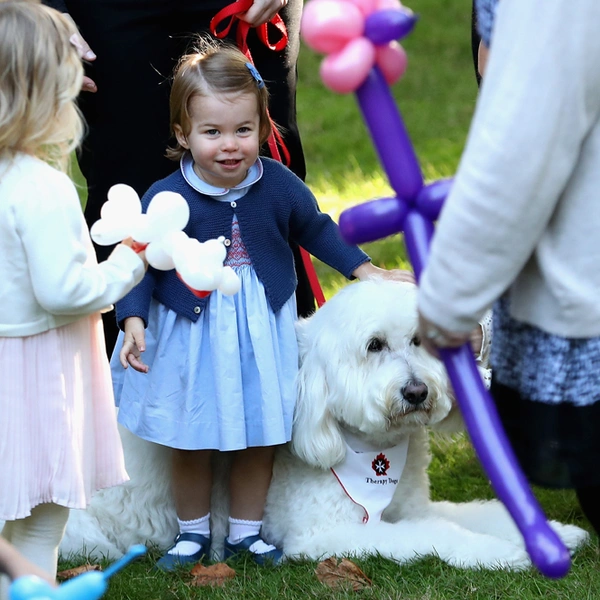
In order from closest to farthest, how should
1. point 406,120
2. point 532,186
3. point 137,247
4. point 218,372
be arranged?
point 532,186, point 137,247, point 218,372, point 406,120

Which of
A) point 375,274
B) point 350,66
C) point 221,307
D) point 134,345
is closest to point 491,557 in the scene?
point 375,274

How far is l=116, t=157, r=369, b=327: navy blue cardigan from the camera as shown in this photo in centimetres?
315

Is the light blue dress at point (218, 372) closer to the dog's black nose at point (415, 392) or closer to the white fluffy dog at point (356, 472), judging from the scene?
the white fluffy dog at point (356, 472)

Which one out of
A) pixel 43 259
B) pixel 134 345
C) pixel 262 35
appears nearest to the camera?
Result: pixel 43 259

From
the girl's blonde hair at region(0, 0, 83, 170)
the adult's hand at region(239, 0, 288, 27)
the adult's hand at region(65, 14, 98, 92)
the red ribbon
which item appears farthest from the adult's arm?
the girl's blonde hair at region(0, 0, 83, 170)

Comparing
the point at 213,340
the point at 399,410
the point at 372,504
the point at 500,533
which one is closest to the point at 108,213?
the point at 213,340

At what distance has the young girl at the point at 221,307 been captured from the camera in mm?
3139

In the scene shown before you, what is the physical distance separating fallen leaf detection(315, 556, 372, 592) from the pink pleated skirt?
0.80 metres

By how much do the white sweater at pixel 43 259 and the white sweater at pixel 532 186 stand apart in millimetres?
1047

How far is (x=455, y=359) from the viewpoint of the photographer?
193 centimetres

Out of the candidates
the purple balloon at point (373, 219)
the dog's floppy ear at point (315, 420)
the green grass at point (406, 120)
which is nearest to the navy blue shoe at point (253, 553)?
the dog's floppy ear at point (315, 420)

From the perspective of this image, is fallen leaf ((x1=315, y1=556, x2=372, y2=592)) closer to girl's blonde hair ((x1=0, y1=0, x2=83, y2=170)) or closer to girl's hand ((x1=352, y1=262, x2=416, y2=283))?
girl's hand ((x1=352, y1=262, x2=416, y2=283))

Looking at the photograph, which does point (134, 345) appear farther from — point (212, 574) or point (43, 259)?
point (212, 574)

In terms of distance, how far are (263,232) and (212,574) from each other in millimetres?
1053
